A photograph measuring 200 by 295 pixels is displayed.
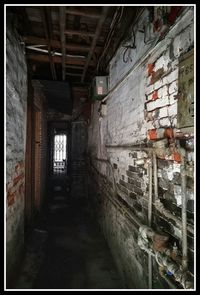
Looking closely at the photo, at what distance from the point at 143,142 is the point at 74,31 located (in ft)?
6.64

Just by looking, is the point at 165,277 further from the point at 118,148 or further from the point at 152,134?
the point at 118,148

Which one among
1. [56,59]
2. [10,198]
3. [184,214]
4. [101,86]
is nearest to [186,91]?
[184,214]

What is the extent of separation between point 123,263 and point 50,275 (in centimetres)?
116

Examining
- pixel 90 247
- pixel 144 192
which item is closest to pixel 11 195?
pixel 144 192

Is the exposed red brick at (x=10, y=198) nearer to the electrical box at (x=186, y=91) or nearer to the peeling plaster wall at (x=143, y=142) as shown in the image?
the peeling plaster wall at (x=143, y=142)

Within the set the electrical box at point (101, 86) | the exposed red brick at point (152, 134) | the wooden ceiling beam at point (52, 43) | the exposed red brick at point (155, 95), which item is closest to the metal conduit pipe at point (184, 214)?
the exposed red brick at point (152, 134)

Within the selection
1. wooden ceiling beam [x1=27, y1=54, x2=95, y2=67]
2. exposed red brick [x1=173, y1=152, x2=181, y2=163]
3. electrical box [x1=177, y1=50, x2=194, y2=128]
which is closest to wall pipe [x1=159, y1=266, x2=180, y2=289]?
exposed red brick [x1=173, y1=152, x2=181, y2=163]

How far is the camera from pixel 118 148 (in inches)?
145

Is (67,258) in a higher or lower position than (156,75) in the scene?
lower

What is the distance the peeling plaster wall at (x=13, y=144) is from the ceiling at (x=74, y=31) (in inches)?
14.5

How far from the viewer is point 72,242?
4.67 meters

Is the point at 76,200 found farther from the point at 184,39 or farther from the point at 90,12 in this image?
the point at 184,39

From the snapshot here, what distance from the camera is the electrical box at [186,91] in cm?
165

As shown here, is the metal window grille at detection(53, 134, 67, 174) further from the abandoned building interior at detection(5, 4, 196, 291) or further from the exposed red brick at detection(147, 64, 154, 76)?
the exposed red brick at detection(147, 64, 154, 76)
